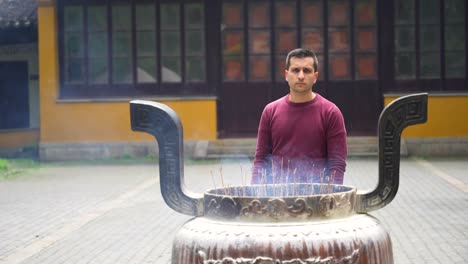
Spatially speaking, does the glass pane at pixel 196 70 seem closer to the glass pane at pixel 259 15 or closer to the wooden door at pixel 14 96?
the glass pane at pixel 259 15

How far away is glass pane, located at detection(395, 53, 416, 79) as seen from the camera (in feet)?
65.6

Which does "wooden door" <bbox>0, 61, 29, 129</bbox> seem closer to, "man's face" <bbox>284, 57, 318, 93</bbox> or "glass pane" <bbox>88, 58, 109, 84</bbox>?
"glass pane" <bbox>88, 58, 109, 84</bbox>

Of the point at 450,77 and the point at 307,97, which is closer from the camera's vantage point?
the point at 307,97

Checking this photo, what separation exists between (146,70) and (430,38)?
6.12 metres

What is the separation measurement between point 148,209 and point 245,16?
9.12 m

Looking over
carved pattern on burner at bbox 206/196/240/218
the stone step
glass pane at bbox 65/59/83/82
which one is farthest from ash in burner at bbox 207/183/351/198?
glass pane at bbox 65/59/83/82

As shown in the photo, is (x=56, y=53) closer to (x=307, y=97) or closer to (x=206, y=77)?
(x=206, y=77)

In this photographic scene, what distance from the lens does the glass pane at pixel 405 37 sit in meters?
19.9

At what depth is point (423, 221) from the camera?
1032 centimetres

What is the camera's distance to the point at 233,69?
2058 cm

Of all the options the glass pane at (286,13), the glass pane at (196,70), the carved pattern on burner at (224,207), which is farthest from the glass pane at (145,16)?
the carved pattern on burner at (224,207)

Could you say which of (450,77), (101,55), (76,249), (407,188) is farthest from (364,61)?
A: (76,249)

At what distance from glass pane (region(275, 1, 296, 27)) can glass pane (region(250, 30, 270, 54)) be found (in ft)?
1.27

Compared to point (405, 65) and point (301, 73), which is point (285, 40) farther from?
point (301, 73)
